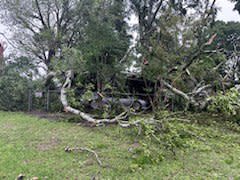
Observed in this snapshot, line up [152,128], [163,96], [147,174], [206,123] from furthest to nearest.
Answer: [163,96] < [206,123] < [152,128] < [147,174]

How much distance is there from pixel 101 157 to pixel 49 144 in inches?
51.3

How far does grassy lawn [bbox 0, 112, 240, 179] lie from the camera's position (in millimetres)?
3223

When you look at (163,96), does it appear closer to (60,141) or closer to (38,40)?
(60,141)

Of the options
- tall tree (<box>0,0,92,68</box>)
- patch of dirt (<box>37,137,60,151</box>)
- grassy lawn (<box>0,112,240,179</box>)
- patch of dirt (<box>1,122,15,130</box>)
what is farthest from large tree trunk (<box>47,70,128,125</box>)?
tall tree (<box>0,0,92,68</box>)

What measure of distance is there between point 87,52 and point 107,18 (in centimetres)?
147

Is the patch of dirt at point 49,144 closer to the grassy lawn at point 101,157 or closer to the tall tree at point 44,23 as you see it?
the grassy lawn at point 101,157

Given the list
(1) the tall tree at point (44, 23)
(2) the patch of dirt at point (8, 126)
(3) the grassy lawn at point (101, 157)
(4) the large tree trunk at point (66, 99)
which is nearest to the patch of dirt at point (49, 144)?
(3) the grassy lawn at point (101, 157)

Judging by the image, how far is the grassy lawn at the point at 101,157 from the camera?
3.22 m

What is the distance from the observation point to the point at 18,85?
9375 mm

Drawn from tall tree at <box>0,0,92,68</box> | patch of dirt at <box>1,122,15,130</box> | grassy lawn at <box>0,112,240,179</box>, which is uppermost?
tall tree at <box>0,0,92,68</box>

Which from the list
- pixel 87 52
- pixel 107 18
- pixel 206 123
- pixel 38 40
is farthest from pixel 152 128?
pixel 38 40

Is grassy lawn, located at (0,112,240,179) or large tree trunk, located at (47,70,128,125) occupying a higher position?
large tree trunk, located at (47,70,128,125)

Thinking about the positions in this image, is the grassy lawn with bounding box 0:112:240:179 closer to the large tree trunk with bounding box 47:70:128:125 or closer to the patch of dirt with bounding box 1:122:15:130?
the patch of dirt with bounding box 1:122:15:130

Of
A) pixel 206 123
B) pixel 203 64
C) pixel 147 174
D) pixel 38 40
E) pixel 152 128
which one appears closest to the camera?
pixel 147 174
